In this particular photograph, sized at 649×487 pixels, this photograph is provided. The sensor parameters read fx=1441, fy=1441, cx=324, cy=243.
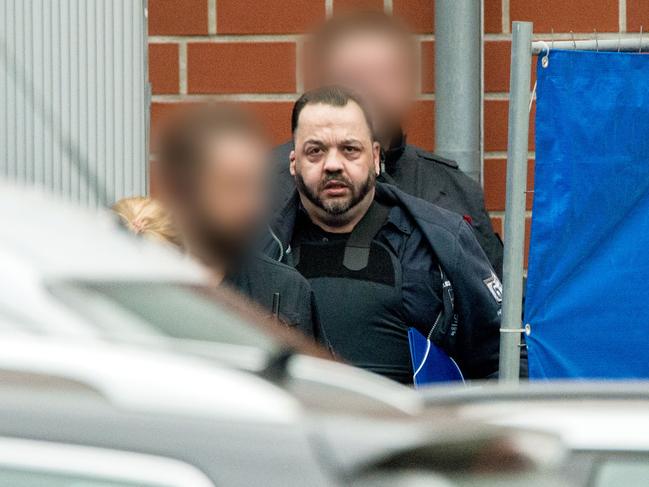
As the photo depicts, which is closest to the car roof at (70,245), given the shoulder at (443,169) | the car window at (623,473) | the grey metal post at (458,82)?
the car window at (623,473)

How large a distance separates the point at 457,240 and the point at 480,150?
1.45m

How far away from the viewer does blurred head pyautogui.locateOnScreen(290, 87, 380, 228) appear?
12.0 ft

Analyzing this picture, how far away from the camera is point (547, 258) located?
3484mm

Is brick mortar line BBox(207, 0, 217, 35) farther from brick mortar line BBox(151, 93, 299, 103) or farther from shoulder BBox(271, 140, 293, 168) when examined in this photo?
shoulder BBox(271, 140, 293, 168)

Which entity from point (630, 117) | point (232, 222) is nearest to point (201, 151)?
point (232, 222)

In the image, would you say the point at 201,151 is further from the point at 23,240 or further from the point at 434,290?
the point at 23,240

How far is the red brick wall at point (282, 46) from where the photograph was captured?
5.10 metres

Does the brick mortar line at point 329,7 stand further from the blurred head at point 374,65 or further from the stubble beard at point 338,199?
the stubble beard at point 338,199

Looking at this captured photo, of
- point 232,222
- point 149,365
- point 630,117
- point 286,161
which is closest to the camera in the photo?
point 149,365

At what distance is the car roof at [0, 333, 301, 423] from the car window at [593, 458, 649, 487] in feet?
2.31

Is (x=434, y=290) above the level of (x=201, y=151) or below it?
below

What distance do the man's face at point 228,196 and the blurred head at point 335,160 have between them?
0.48 m

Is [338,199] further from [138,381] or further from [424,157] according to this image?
[138,381]

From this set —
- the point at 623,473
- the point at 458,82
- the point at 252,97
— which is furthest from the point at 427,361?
the point at 252,97
